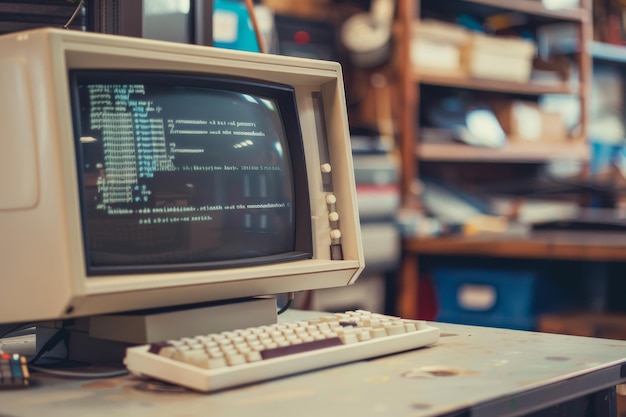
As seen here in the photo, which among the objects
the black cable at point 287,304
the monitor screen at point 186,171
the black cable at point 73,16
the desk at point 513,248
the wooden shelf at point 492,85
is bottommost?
the desk at point 513,248

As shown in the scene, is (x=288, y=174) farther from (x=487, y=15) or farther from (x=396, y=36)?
(x=487, y=15)

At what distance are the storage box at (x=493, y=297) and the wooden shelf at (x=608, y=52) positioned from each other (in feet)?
7.48

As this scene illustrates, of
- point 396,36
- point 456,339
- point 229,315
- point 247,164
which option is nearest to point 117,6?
point 247,164

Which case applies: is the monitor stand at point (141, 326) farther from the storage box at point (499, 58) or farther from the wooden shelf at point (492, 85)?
the storage box at point (499, 58)

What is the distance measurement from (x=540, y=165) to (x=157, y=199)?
3867 mm

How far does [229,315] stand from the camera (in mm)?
1110

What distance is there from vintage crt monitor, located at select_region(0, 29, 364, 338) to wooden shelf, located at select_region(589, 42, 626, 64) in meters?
3.99

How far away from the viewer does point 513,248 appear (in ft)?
9.26

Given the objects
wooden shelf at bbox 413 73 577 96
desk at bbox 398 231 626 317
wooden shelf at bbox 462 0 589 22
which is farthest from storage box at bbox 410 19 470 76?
desk at bbox 398 231 626 317

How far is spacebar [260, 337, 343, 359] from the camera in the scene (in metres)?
0.94

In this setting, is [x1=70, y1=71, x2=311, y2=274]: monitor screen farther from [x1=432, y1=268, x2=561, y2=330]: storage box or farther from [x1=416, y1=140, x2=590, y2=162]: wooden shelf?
[x1=416, y1=140, x2=590, y2=162]: wooden shelf

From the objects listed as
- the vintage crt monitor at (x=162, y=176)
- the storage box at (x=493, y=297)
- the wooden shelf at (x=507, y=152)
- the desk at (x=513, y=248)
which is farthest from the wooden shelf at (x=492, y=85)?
the vintage crt monitor at (x=162, y=176)

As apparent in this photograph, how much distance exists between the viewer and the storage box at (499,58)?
392cm

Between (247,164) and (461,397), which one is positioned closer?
(461,397)
